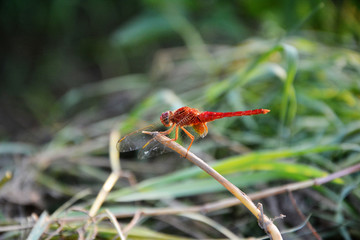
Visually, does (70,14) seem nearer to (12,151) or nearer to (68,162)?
(12,151)

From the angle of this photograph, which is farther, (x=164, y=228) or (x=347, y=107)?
(x=347, y=107)

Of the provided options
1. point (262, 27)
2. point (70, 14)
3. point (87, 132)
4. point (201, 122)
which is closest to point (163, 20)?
point (262, 27)

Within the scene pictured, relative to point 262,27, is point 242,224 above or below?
below

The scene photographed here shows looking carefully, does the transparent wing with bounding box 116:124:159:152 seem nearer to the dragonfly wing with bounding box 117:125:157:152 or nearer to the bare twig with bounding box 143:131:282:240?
the dragonfly wing with bounding box 117:125:157:152

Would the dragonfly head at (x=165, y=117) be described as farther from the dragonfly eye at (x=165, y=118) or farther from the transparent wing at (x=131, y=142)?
the transparent wing at (x=131, y=142)

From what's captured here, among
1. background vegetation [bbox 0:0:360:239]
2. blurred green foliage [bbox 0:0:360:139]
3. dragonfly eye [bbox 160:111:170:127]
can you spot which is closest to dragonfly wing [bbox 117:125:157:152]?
dragonfly eye [bbox 160:111:170:127]

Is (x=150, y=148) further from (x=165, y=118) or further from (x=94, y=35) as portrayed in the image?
(x=94, y=35)

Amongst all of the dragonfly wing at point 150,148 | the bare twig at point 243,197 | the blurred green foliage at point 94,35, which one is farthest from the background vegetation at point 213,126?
the bare twig at point 243,197

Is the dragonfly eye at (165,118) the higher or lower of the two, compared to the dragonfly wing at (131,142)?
higher
